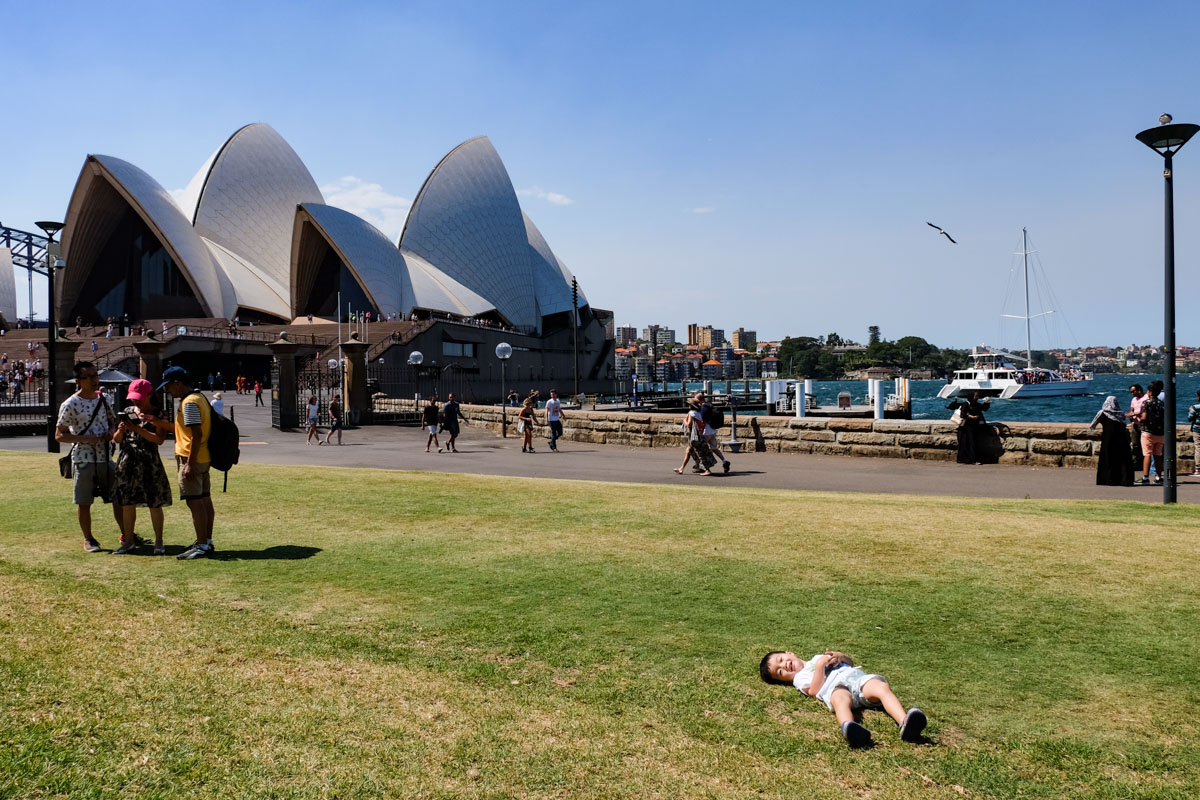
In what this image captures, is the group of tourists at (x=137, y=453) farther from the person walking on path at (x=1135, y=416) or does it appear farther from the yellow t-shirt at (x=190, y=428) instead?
the person walking on path at (x=1135, y=416)

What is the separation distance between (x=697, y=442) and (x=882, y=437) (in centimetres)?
421

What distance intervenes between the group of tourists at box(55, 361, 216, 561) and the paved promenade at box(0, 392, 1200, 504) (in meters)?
7.49

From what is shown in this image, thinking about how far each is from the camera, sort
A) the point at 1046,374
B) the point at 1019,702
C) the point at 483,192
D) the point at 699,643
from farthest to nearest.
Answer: the point at 1046,374 → the point at 483,192 → the point at 699,643 → the point at 1019,702

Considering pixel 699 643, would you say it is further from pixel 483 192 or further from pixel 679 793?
pixel 483 192

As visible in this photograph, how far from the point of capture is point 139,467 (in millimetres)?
6492

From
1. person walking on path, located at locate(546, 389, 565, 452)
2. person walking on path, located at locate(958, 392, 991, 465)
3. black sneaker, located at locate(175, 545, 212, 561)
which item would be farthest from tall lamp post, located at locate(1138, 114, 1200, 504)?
person walking on path, located at locate(546, 389, 565, 452)

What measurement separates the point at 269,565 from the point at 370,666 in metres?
2.48

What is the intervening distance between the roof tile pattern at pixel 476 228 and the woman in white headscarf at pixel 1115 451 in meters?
61.6

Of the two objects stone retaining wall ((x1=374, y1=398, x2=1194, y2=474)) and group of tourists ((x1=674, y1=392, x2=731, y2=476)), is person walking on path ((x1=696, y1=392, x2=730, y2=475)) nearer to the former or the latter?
group of tourists ((x1=674, y1=392, x2=731, y2=476))

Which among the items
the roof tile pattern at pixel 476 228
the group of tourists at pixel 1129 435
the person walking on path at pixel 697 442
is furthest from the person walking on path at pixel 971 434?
the roof tile pattern at pixel 476 228

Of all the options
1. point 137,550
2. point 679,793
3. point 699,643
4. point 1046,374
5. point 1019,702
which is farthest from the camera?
point 1046,374

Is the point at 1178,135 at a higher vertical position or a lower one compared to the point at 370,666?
higher

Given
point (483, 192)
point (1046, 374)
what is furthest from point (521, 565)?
point (1046, 374)

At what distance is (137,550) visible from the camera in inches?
261
